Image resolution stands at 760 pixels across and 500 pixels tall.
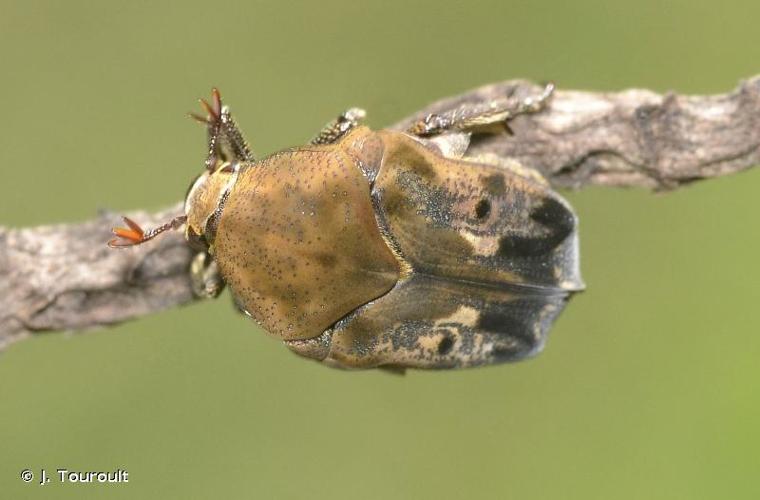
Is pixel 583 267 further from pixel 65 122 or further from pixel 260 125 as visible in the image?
pixel 65 122

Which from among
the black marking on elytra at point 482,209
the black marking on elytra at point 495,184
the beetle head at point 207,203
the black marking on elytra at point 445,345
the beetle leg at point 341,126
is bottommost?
the black marking on elytra at point 445,345

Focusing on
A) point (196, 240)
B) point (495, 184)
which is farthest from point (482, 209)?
point (196, 240)

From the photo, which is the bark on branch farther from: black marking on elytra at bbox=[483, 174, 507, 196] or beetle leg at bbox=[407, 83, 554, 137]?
black marking on elytra at bbox=[483, 174, 507, 196]

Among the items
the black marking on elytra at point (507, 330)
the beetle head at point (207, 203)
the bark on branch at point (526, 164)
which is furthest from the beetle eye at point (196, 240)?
the black marking on elytra at point (507, 330)

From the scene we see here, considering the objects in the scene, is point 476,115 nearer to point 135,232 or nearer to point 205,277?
point 205,277

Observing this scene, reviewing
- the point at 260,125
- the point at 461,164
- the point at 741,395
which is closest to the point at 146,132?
the point at 260,125

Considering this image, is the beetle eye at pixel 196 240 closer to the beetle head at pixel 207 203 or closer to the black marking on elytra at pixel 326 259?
the beetle head at pixel 207 203
